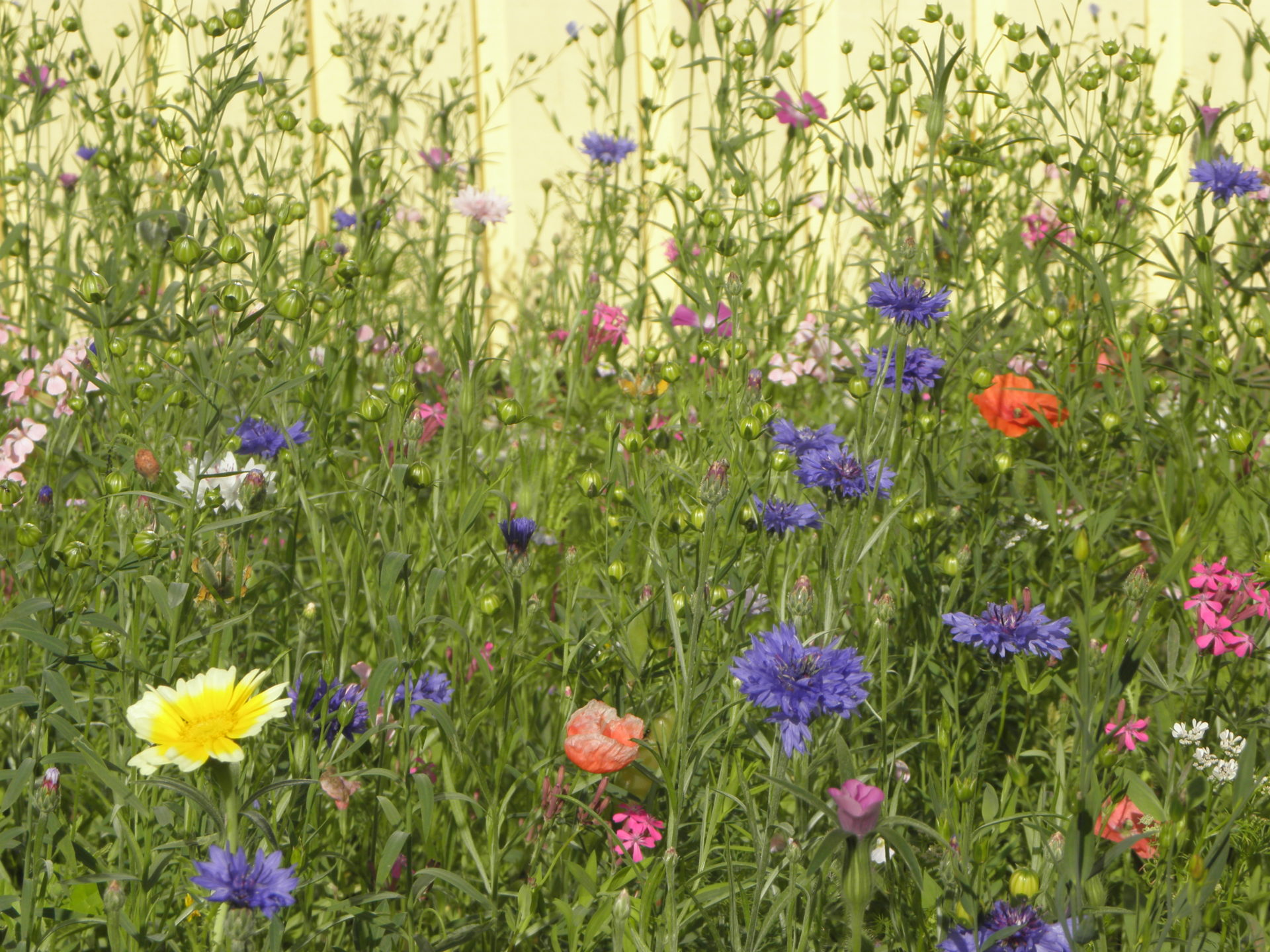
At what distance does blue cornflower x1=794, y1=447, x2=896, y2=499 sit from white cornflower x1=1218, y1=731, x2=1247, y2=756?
1.39 feet

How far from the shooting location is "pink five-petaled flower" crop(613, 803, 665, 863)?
1.05m

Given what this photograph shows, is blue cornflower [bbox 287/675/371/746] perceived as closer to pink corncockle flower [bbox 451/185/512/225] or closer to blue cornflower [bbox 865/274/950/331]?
blue cornflower [bbox 865/274/950/331]

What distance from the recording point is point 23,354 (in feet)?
6.12

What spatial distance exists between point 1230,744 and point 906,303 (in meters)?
0.54

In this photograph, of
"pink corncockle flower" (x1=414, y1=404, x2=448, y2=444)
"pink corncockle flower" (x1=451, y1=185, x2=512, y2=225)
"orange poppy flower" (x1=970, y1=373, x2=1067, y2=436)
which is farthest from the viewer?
A: "pink corncockle flower" (x1=451, y1=185, x2=512, y2=225)

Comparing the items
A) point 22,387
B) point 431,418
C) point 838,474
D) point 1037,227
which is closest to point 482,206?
point 431,418

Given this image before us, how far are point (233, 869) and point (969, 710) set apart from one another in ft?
3.04

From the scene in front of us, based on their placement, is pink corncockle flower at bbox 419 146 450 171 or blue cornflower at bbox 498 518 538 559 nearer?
blue cornflower at bbox 498 518 538 559

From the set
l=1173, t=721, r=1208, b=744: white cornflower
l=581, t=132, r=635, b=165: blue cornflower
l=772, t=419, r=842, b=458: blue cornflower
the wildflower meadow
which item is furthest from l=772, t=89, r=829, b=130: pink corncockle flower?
l=1173, t=721, r=1208, b=744: white cornflower

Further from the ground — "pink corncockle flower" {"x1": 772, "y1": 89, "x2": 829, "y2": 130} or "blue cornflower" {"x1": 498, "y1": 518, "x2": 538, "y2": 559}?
"pink corncockle flower" {"x1": 772, "y1": 89, "x2": 829, "y2": 130}

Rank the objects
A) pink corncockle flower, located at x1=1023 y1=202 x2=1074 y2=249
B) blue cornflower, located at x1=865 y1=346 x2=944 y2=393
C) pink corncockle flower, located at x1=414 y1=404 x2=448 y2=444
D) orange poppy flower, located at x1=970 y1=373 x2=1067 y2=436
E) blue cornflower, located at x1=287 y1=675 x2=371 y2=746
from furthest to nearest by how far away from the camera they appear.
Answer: pink corncockle flower, located at x1=1023 y1=202 x2=1074 y2=249
pink corncockle flower, located at x1=414 y1=404 x2=448 y2=444
orange poppy flower, located at x1=970 y1=373 x2=1067 y2=436
blue cornflower, located at x1=865 y1=346 x2=944 y2=393
blue cornflower, located at x1=287 y1=675 x2=371 y2=746

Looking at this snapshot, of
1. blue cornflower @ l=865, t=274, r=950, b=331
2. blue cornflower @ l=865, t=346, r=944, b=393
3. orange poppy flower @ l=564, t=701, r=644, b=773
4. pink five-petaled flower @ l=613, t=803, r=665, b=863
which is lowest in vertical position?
pink five-petaled flower @ l=613, t=803, r=665, b=863

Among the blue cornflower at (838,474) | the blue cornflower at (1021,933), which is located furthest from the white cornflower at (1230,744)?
the blue cornflower at (838,474)

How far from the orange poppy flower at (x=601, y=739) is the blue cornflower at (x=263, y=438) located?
45cm
